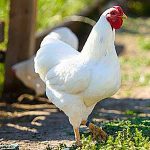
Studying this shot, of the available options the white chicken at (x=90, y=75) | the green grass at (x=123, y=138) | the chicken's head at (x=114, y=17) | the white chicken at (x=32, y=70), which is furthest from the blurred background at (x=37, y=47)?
the chicken's head at (x=114, y=17)

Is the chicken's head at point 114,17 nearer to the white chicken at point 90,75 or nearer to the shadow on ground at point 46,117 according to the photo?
the white chicken at point 90,75

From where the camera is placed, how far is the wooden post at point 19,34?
30.7 feet

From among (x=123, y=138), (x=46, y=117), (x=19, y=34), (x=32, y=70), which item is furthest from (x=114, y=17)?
(x=19, y=34)

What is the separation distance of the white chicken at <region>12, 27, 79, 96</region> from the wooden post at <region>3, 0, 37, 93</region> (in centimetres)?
34

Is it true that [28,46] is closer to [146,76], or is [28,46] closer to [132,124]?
[146,76]

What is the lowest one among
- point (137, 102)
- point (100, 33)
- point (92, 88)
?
point (137, 102)

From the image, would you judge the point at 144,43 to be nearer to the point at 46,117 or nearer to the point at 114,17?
the point at 46,117

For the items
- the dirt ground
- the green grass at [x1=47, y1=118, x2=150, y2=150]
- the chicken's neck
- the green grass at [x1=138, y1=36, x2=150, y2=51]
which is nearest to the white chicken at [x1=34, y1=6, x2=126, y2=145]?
the chicken's neck

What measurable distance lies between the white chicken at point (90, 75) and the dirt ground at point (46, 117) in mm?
535

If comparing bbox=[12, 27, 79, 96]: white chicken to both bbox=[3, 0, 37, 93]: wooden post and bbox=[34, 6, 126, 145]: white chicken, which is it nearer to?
bbox=[3, 0, 37, 93]: wooden post

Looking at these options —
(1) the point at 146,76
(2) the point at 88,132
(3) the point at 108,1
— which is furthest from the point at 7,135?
(3) the point at 108,1

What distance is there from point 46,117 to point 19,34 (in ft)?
6.51

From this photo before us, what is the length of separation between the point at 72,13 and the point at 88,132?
8269mm

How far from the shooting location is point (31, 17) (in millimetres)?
9398
